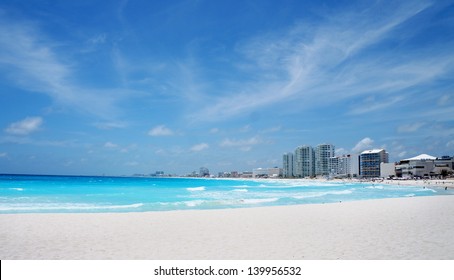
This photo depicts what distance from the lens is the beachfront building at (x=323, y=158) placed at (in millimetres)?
179000

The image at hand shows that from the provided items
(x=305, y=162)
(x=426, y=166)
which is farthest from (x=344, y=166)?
(x=426, y=166)

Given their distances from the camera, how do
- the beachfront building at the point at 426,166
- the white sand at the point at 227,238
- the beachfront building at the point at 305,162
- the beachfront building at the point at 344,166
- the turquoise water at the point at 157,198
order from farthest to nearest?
the beachfront building at the point at 305,162 < the beachfront building at the point at 344,166 < the beachfront building at the point at 426,166 < the turquoise water at the point at 157,198 < the white sand at the point at 227,238

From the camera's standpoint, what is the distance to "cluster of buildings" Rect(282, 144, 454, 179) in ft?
354

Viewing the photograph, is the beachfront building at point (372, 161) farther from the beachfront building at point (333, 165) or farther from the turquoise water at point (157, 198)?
the turquoise water at point (157, 198)

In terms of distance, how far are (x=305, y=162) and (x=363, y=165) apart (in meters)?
45.2

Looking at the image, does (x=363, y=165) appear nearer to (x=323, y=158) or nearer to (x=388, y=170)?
(x=388, y=170)

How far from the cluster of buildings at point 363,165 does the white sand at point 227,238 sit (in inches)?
4075

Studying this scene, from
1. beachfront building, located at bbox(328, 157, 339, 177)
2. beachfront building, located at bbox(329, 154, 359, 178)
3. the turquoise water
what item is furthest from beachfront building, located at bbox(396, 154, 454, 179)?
the turquoise water

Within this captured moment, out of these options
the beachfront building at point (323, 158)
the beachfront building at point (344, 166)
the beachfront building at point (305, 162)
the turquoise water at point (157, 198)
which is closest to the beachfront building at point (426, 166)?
the beachfront building at point (344, 166)

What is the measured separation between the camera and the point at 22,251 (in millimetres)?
7469

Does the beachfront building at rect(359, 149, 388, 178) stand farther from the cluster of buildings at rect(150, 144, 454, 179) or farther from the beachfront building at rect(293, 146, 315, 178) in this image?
the beachfront building at rect(293, 146, 315, 178)

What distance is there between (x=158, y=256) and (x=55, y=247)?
2717mm
